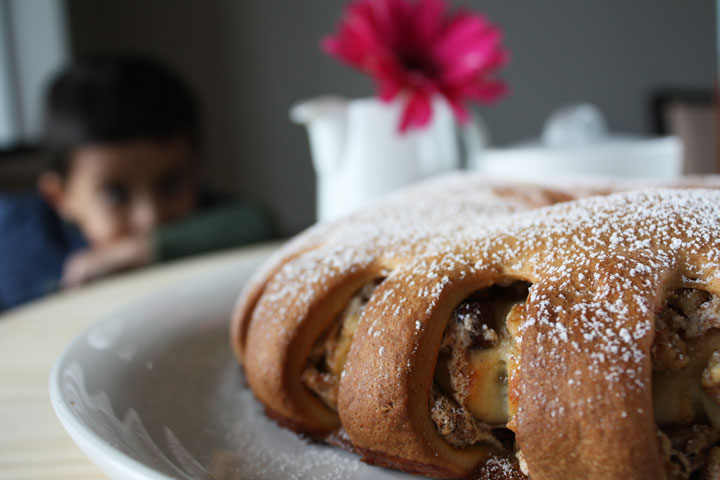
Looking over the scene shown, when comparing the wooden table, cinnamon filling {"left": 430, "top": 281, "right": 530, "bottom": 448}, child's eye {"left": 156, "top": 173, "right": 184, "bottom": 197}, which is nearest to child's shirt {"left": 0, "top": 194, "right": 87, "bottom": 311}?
child's eye {"left": 156, "top": 173, "right": 184, "bottom": 197}

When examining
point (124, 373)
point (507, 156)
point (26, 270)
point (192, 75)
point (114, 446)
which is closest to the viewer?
point (114, 446)

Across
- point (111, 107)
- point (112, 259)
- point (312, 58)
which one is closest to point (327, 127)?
point (112, 259)

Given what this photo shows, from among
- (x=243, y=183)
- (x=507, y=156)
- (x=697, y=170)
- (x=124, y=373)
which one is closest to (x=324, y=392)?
(x=124, y=373)

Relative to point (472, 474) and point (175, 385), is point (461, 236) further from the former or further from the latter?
point (175, 385)

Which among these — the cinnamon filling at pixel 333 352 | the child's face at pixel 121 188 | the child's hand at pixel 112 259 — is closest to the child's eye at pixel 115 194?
the child's face at pixel 121 188

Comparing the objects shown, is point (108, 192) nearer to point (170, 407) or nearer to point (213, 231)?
point (213, 231)

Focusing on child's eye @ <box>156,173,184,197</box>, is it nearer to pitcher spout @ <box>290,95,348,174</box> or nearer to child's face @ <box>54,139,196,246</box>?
child's face @ <box>54,139,196,246</box>

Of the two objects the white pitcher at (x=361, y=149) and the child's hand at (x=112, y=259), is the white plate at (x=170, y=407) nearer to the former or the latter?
the white pitcher at (x=361, y=149)
